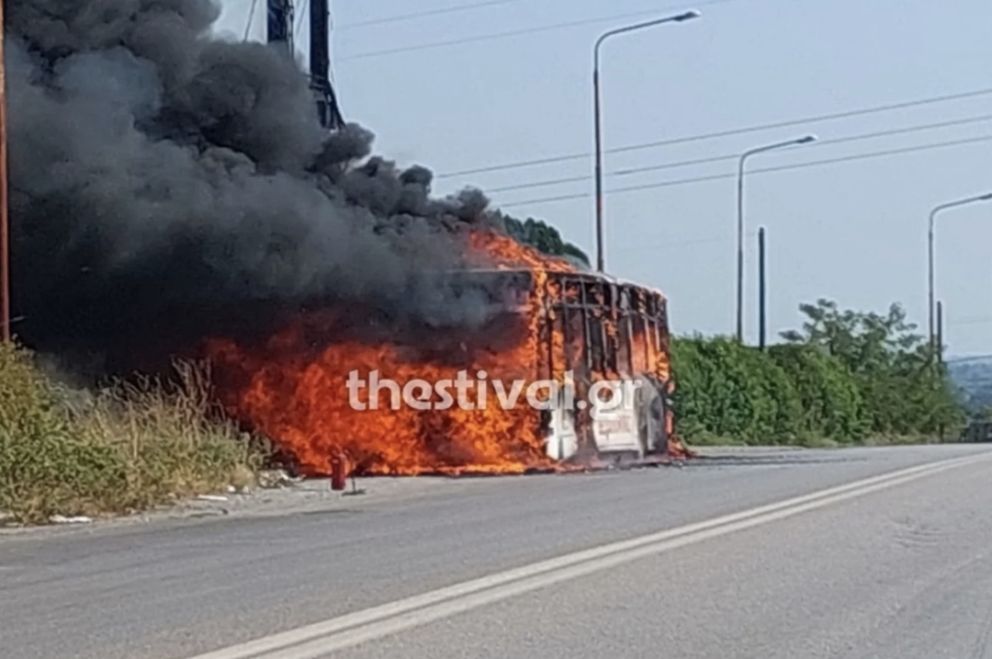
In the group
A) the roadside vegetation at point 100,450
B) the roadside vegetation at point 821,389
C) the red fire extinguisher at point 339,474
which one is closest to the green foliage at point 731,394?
the roadside vegetation at point 821,389

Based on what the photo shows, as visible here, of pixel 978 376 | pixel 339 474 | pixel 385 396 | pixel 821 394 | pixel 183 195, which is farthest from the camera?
pixel 978 376

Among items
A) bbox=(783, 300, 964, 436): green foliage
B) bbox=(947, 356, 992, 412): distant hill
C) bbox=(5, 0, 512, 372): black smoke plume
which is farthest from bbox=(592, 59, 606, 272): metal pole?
bbox=(947, 356, 992, 412): distant hill

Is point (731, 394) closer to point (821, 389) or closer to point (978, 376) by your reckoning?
point (821, 389)

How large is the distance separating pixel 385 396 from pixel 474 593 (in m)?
20.4

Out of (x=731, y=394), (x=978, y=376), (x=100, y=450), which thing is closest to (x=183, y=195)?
(x=100, y=450)

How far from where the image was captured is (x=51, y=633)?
11.7 meters

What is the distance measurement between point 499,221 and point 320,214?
4.89m

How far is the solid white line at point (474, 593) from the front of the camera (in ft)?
35.3

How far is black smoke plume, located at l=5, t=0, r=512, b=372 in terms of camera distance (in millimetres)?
31328

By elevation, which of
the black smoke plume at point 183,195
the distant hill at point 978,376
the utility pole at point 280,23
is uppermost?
the utility pole at point 280,23

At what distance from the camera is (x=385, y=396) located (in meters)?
33.4

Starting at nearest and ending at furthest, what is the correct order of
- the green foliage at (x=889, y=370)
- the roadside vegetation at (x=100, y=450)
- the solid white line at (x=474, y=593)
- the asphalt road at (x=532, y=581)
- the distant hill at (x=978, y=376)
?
1. the solid white line at (x=474, y=593)
2. the asphalt road at (x=532, y=581)
3. the roadside vegetation at (x=100, y=450)
4. the green foliage at (x=889, y=370)
5. the distant hill at (x=978, y=376)

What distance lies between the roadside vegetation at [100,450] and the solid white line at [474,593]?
8044mm

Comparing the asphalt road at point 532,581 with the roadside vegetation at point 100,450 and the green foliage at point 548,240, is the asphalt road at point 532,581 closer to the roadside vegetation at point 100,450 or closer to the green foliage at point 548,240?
the roadside vegetation at point 100,450
